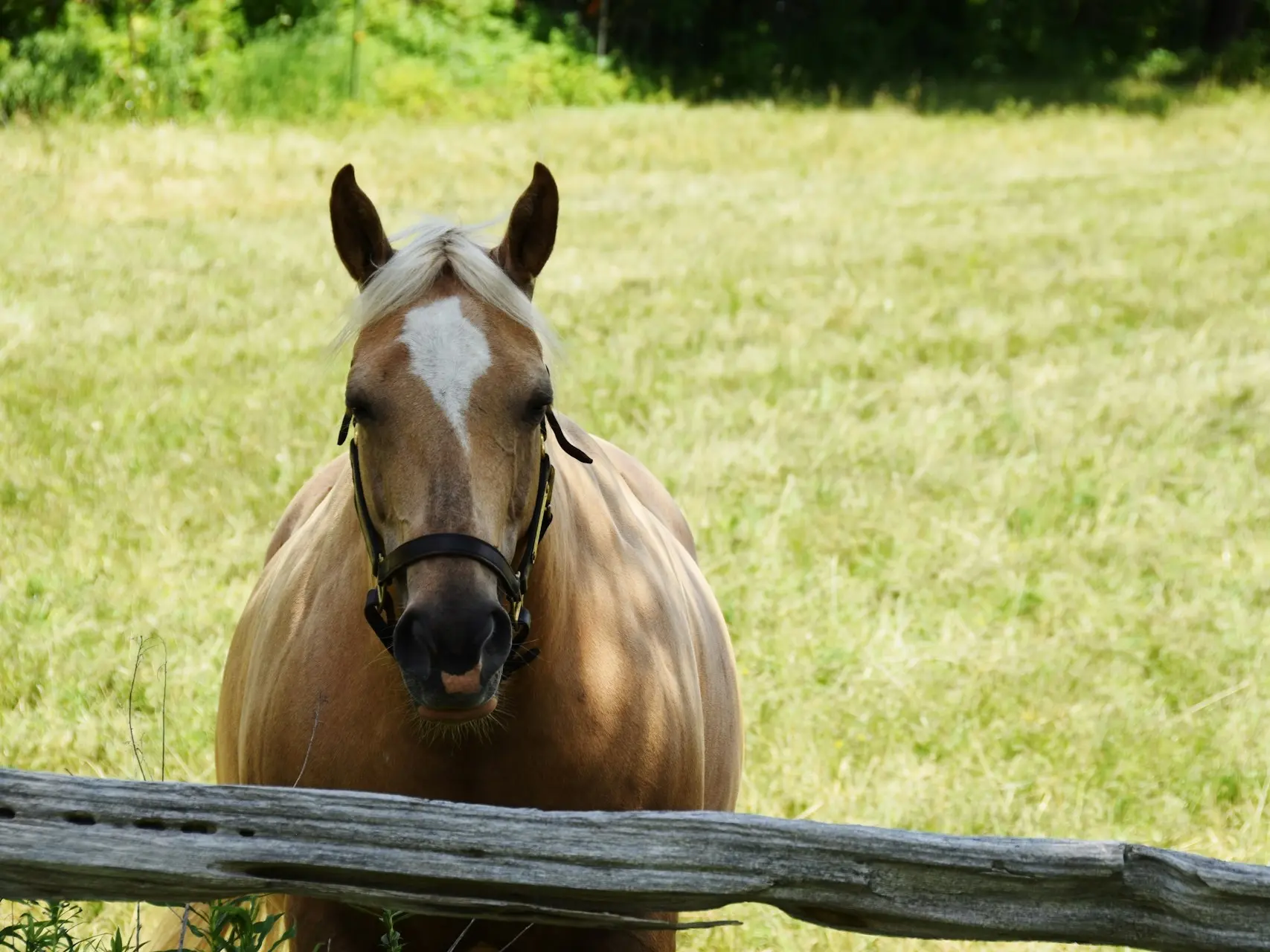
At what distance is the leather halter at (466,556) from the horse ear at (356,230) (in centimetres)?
36

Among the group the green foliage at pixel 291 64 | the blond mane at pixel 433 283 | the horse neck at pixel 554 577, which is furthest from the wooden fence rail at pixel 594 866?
the green foliage at pixel 291 64

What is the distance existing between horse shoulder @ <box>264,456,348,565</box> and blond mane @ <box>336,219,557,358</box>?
3.91 feet

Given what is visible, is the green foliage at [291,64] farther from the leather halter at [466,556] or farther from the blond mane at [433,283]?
the leather halter at [466,556]

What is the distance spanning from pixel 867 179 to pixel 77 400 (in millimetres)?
11381

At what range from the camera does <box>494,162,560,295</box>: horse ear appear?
2.85 meters

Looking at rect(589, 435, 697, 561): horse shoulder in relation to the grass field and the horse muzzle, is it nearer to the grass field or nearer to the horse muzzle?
the grass field

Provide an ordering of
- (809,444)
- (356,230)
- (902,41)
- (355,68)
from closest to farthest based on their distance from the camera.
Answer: (356,230) < (809,444) < (355,68) < (902,41)

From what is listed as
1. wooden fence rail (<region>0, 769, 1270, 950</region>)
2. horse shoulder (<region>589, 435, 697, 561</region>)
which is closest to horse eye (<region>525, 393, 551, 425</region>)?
wooden fence rail (<region>0, 769, 1270, 950</region>)

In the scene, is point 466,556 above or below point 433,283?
below

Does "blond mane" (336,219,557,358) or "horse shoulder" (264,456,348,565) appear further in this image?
"horse shoulder" (264,456,348,565)

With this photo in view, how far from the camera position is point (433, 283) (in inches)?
106

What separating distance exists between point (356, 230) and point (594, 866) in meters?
1.51

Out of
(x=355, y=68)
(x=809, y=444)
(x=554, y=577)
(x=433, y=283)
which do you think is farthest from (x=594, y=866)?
(x=355, y=68)

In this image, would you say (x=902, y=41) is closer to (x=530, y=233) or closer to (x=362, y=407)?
(x=530, y=233)
